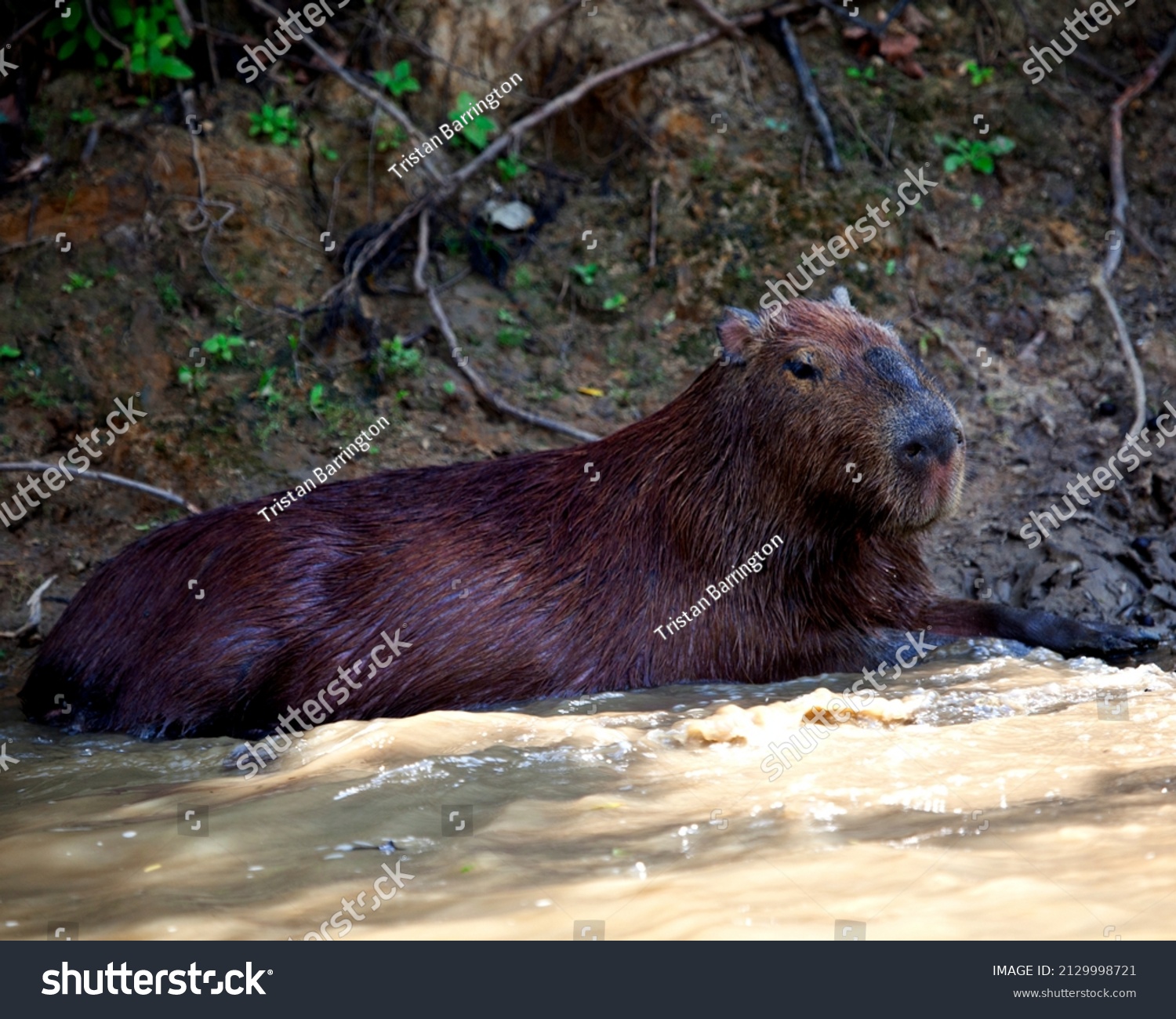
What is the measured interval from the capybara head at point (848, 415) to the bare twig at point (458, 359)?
1741 millimetres

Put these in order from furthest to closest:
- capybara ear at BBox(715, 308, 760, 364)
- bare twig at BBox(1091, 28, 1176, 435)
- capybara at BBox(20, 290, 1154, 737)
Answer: bare twig at BBox(1091, 28, 1176, 435)
capybara ear at BBox(715, 308, 760, 364)
capybara at BBox(20, 290, 1154, 737)

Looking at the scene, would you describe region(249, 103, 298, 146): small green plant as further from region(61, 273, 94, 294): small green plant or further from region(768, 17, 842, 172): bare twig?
region(768, 17, 842, 172): bare twig

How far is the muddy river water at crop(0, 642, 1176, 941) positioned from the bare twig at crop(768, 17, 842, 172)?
3.95 m

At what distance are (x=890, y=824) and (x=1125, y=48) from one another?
609 cm

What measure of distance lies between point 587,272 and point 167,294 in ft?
6.86

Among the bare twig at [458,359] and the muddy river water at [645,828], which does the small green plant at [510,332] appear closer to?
the bare twig at [458,359]

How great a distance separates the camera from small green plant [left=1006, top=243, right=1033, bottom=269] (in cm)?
657

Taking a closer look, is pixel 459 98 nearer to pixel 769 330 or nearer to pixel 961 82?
pixel 961 82

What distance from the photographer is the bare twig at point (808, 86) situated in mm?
6887

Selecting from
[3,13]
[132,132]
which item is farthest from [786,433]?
[3,13]

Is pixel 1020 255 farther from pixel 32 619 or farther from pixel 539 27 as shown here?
pixel 32 619

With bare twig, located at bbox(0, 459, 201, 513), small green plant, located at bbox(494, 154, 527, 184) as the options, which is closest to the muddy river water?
bare twig, located at bbox(0, 459, 201, 513)

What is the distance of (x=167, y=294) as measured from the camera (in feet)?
21.1

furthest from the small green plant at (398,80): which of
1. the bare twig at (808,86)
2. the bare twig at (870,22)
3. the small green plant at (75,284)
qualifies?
the bare twig at (870,22)
